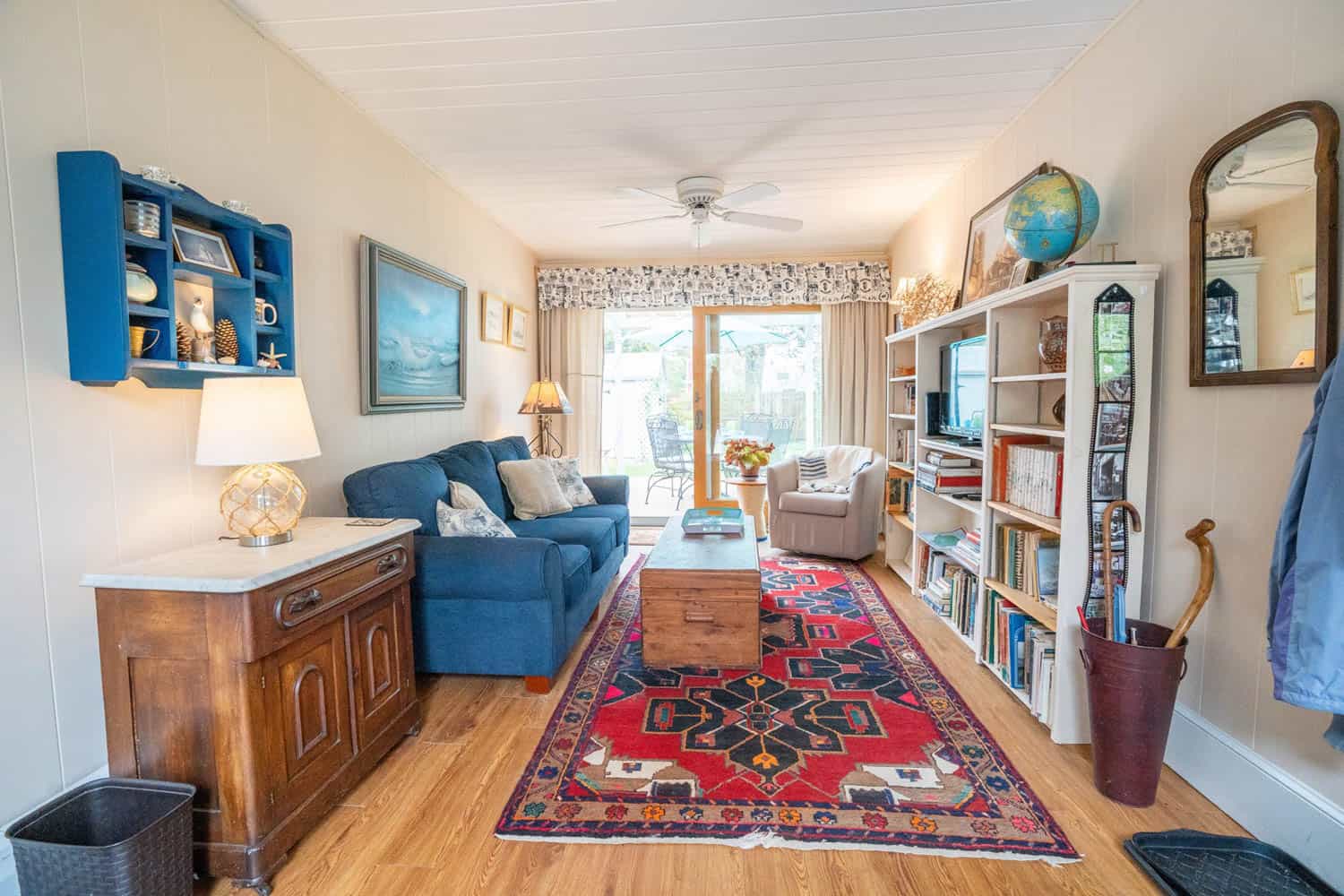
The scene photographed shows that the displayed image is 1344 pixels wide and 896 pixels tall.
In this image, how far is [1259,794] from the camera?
168cm

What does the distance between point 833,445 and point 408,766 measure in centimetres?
406

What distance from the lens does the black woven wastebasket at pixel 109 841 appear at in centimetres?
125

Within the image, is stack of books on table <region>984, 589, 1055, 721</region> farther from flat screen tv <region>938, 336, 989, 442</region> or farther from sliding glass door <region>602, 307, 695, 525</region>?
sliding glass door <region>602, 307, 695, 525</region>

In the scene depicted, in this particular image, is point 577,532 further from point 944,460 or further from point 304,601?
point 944,460

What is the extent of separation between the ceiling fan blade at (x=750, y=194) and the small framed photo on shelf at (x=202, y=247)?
88.8 inches

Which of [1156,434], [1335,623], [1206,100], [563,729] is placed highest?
[1206,100]

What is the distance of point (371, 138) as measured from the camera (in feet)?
9.77

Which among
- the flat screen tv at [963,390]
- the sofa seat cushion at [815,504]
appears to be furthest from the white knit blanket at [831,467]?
the flat screen tv at [963,390]

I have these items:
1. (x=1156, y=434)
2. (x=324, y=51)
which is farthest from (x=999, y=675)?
(x=324, y=51)

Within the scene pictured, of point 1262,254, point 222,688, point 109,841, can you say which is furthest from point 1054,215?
point 109,841

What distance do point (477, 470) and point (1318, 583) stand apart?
3.29 m

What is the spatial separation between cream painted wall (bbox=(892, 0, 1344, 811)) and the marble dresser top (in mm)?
2555

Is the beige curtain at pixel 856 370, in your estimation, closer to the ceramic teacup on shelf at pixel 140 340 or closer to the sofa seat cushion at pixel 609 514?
the sofa seat cushion at pixel 609 514

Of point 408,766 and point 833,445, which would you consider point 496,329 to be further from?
point 408,766
